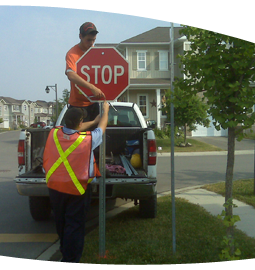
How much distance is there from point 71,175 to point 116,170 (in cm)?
162

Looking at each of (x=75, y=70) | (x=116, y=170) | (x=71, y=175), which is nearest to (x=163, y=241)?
(x=116, y=170)

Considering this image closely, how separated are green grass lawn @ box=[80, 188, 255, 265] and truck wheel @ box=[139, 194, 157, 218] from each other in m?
0.10

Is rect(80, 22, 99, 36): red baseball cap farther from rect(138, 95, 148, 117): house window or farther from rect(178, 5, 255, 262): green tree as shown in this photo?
rect(138, 95, 148, 117): house window

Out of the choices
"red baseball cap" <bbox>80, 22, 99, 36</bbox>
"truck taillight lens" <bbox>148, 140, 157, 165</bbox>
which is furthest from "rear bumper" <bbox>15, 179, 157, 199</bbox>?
"red baseball cap" <bbox>80, 22, 99, 36</bbox>

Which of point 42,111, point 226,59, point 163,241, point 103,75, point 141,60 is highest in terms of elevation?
point 141,60

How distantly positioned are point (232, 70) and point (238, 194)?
4.53 m

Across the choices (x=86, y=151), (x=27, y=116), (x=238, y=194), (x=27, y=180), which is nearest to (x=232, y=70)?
(x=86, y=151)

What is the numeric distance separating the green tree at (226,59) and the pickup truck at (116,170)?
1.31 metres

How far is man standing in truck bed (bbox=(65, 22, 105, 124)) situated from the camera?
13.4ft

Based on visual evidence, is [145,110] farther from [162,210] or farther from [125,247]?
[125,247]

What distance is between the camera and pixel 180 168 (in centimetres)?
1270

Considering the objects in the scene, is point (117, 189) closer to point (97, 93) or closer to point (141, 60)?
point (97, 93)

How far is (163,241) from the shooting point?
458 centimetres

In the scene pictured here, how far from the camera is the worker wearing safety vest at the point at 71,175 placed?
3596 millimetres
